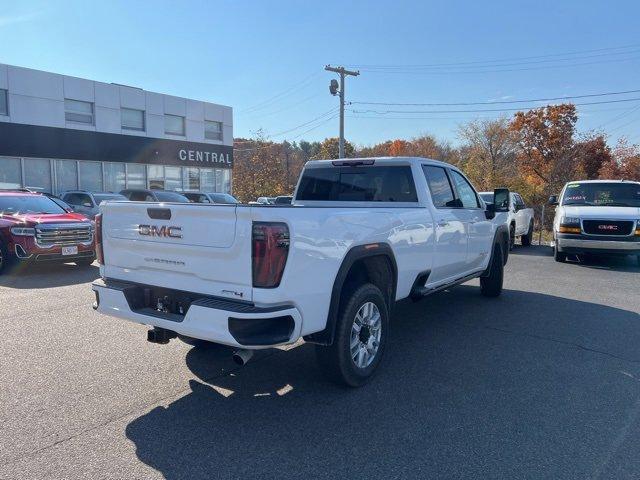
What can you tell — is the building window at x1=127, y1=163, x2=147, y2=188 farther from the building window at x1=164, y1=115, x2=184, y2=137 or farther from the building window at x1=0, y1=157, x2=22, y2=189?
the building window at x1=0, y1=157, x2=22, y2=189

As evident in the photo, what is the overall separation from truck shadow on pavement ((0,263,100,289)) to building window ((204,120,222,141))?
62.4 ft

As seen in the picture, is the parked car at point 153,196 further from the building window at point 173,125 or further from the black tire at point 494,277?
the black tire at point 494,277

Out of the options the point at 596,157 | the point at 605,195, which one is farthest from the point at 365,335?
the point at 596,157

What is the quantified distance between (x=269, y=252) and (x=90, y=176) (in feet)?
74.6

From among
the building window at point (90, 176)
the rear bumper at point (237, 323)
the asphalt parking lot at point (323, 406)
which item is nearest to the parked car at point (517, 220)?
the asphalt parking lot at point (323, 406)

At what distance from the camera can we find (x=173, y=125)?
87.6 ft

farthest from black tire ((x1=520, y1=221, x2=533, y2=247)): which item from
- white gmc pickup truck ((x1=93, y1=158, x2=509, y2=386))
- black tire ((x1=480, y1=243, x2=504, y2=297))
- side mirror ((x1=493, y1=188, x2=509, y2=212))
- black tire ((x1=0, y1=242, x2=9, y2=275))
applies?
black tire ((x1=0, y1=242, x2=9, y2=275))

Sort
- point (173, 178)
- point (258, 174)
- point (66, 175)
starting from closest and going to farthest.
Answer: point (66, 175) → point (173, 178) → point (258, 174)

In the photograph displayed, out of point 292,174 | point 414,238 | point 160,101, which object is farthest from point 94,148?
point 292,174

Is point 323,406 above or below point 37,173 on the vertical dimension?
below

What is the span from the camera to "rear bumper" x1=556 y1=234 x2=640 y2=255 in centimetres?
1052

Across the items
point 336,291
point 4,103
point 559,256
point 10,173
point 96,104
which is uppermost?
point 96,104

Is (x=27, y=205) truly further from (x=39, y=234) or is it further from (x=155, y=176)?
(x=155, y=176)

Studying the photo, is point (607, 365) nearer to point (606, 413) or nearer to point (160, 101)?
point (606, 413)
